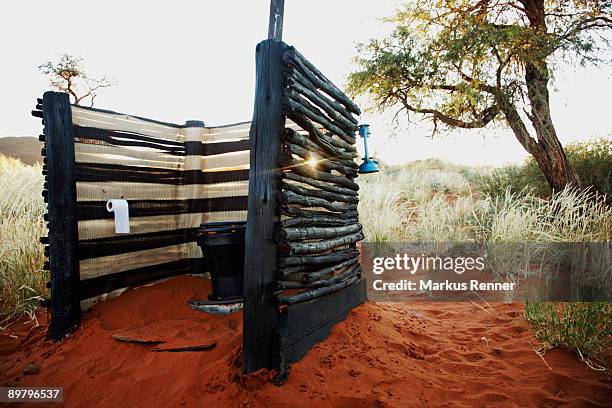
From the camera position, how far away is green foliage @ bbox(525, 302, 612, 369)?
127 inches

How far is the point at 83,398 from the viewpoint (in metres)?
2.76

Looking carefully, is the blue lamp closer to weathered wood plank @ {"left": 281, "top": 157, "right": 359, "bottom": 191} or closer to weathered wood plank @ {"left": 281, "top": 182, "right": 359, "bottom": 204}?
weathered wood plank @ {"left": 281, "top": 157, "right": 359, "bottom": 191}

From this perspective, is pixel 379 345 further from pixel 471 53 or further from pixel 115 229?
pixel 471 53

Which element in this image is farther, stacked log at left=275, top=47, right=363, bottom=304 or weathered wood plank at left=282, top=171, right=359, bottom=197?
weathered wood plank at left=282, top=171, right=359, bottom=197

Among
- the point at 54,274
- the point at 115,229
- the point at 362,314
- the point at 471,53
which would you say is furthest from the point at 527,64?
the point at 54,274

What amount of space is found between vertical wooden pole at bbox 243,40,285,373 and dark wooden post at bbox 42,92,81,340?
192 cm

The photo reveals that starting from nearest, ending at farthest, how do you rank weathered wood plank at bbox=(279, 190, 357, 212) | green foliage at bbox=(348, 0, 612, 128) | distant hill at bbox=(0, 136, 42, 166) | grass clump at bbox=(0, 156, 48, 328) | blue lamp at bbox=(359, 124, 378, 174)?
weathered wood plank at bbox=(279, 190, 357, 212)
blue lamp at bbox=(359, 124, 378, 174)
grass clump at bbox=(0, 156, 48, 328)
green foliage at bbox=(348, 0, 612, 128)
distant hill at bbox=(0, 136, 42, 166)

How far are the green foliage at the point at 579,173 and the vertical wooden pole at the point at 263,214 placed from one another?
6.59 metres

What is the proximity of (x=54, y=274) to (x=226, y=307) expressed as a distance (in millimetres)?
1528

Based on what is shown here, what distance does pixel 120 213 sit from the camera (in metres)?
4.02

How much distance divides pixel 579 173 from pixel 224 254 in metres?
8.45

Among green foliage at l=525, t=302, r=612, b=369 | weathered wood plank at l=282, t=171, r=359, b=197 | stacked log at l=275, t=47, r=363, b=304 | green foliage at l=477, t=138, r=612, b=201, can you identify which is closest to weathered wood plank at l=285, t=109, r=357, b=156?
stacked log at l=275, t=47, r=363, b=304

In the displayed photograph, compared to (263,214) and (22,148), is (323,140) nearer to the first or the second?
(263,214)

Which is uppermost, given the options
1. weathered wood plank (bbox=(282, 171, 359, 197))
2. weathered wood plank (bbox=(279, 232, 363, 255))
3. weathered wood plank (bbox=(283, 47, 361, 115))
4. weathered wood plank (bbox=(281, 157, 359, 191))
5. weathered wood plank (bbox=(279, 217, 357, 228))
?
weathered wood plank (bbox=(283, 47, 361, 115))
